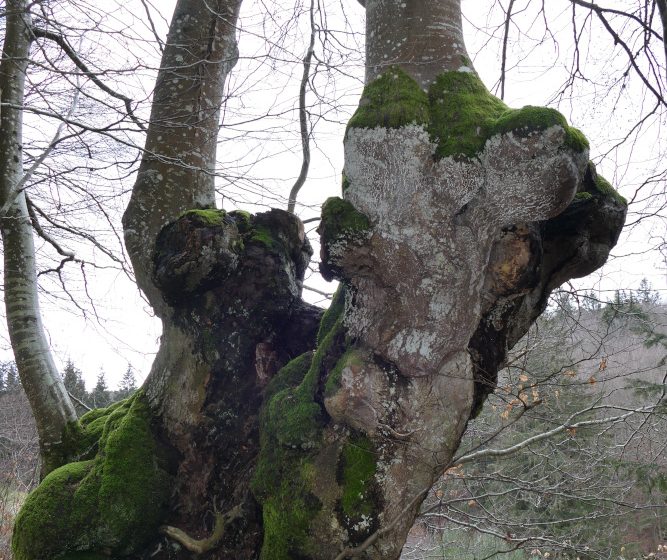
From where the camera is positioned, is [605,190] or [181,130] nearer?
[605,190]

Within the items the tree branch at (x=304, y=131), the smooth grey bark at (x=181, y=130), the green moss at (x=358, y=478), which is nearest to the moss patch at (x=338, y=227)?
the green moss at (x=358, y=478)

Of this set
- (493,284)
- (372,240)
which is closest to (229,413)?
(372,240)

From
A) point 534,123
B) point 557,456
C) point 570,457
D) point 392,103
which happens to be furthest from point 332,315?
point 570,457

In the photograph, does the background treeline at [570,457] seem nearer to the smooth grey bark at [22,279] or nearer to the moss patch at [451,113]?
the moss patch at [451,113]

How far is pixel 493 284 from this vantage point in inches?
84.4

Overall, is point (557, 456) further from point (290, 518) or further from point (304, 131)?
point (290, 518)

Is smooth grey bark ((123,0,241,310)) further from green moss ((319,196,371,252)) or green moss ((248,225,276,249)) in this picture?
green moss ((319,196,371,252))

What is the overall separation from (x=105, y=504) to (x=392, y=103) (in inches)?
87.0

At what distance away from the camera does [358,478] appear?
2.08 meters

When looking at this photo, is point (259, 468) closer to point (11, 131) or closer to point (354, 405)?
point (354, 405)

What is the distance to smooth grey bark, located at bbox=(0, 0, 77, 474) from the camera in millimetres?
3156

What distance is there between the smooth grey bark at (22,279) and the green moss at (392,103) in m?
1.93

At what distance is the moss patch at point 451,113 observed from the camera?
1918 mm

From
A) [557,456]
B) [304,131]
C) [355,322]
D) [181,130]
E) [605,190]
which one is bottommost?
[355,322]
